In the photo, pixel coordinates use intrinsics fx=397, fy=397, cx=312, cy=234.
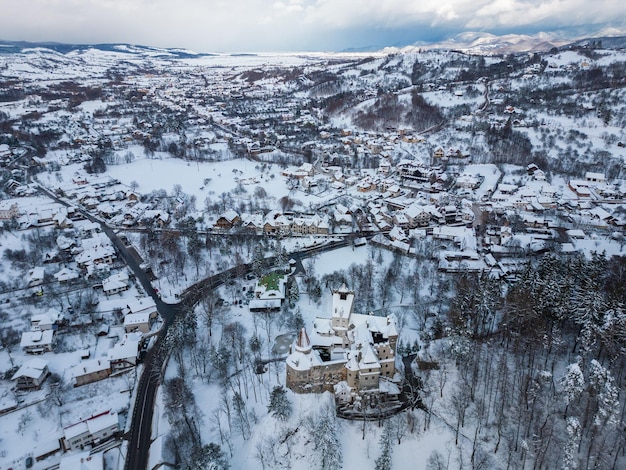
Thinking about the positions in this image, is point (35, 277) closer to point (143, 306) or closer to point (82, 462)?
point (143, 306)

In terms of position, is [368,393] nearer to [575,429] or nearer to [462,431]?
[462,431]

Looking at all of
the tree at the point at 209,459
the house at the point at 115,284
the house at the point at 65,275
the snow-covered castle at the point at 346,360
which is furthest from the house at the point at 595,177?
Answer: the house at the point at 65,275

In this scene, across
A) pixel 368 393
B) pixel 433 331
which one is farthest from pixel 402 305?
pixel 368 393

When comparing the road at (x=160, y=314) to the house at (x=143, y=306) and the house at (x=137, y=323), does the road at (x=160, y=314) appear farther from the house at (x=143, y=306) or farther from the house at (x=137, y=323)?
the house at (x=137, y=323)

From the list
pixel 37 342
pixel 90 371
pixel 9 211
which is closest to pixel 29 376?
pixel 90 371

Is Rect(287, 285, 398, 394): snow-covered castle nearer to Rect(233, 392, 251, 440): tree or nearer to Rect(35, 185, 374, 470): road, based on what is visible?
Rect(233, 392, 251, 440): tree

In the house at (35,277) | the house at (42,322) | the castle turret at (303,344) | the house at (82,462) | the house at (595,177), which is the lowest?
the house at (82,462)
